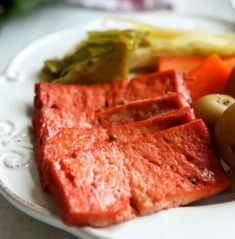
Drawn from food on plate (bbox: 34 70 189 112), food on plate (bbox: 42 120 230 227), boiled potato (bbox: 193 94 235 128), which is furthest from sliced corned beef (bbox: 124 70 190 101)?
food on plate (bbox: 42 120 230 227)

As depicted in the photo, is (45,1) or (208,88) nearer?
(208,88)

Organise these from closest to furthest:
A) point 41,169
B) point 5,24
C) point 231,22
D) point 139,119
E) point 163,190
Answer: point 163,190 → point 41,169 → point 139,119 → point 231,22 → point 5,24

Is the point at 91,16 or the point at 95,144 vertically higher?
the point at 95,144

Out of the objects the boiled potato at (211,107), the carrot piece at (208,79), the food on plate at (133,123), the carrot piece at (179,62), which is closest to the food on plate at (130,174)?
the food on plate at (133,123)

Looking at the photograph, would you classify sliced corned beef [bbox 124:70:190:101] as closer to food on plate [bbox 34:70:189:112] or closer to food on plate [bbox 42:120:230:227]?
food on plate [bbox 34:70:189:112]

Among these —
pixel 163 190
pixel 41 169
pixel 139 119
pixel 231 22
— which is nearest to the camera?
pixel 163 190

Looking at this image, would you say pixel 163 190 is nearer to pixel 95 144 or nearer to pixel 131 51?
pixel 95 144

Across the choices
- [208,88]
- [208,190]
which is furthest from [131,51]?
[208,190]
